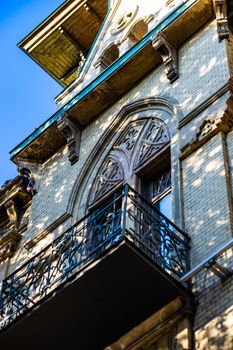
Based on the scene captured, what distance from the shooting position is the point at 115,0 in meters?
20.2

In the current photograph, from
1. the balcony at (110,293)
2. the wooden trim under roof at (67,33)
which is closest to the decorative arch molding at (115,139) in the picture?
the balcony at (110,293)

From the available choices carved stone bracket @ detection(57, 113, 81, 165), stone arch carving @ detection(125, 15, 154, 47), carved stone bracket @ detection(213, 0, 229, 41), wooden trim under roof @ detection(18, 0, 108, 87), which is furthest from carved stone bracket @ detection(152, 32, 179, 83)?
wooden trim under roof @ detection(18, 0, 108, 87)

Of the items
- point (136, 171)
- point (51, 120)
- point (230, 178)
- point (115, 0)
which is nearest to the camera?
point (230, 178)

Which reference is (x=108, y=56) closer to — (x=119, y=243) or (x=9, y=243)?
(x=9, y=243)

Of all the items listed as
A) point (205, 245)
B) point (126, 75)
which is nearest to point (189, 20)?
point (126, 75)

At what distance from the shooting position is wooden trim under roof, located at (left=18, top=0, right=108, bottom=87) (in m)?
21.3

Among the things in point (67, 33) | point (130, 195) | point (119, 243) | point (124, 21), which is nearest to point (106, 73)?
point (124, 21)

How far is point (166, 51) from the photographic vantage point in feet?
50.8

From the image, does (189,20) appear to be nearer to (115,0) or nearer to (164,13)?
(164,13)

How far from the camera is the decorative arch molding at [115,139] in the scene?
14.6m

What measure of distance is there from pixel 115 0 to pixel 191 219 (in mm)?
9816

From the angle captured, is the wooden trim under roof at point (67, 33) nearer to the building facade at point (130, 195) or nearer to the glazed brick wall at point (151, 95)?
the building facade at point (130, 195)

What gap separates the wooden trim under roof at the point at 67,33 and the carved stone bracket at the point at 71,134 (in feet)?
17.3

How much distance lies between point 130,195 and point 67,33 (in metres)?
10.8
